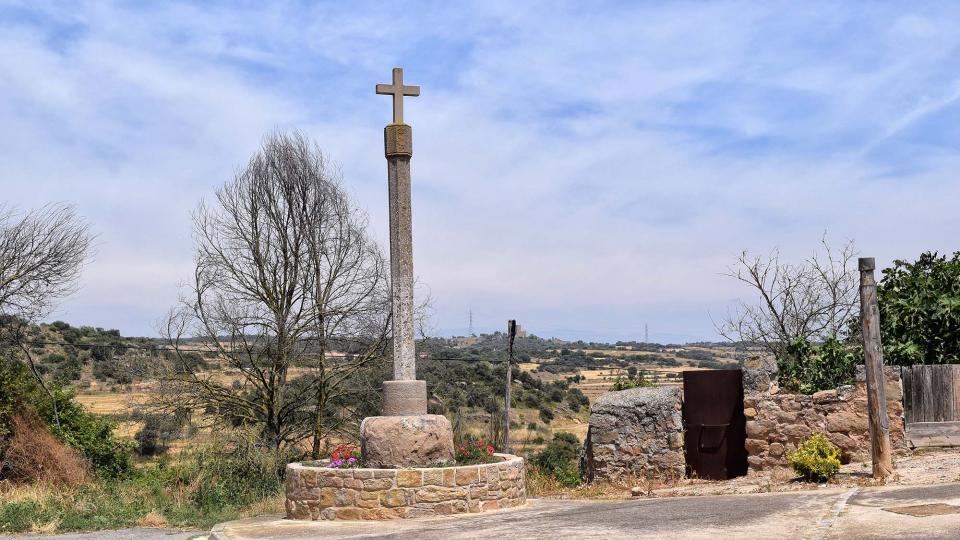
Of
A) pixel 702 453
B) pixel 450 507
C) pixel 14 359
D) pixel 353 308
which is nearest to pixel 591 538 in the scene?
pixel 450 507

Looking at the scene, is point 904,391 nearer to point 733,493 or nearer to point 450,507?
point 733,493

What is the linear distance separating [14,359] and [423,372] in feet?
35.3

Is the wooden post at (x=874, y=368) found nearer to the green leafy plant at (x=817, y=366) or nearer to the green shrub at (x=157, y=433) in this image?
the green leafy plant at (x=817, y=366)

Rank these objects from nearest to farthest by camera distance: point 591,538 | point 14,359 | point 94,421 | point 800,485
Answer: point 591,538, point 800,485, point 14,359, point 94,421

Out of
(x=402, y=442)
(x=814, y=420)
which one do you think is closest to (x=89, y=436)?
(x=402, y=442)

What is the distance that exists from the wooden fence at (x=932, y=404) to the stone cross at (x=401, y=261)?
8441 millimetres

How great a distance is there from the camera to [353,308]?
74.0ft

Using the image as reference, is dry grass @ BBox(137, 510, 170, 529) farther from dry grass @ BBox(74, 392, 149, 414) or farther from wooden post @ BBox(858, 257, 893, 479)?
dry grass @ BBox(74, 392, 149, 414)

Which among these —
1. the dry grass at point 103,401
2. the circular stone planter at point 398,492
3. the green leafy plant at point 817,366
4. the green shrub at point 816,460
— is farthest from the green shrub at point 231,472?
the dry grass at point 103,401

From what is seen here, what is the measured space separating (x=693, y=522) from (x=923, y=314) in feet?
31.0

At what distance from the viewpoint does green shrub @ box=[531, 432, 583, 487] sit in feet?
57.3

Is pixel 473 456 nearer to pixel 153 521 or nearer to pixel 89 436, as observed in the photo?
pixel 153 521

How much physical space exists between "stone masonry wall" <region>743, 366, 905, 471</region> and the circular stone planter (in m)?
5.47

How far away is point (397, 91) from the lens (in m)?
14.2
